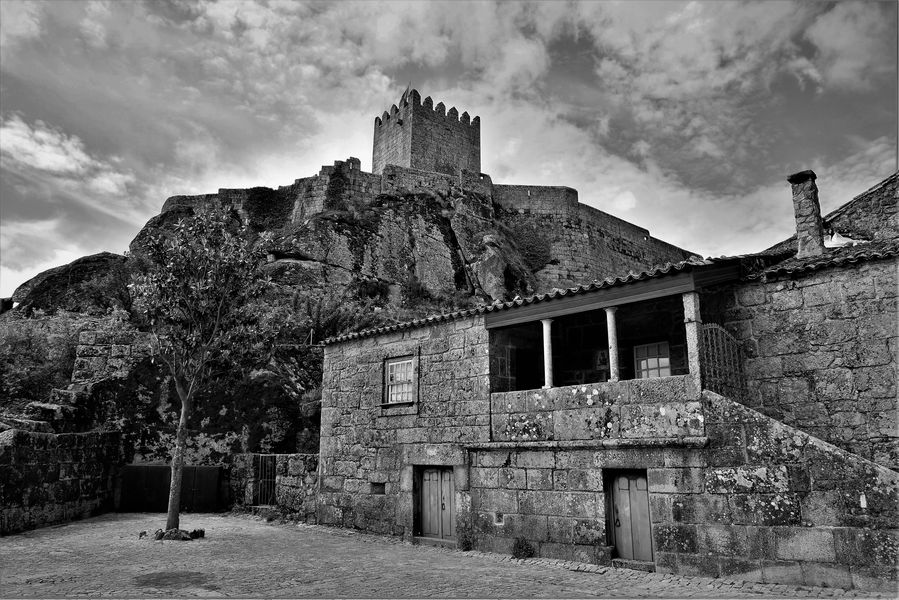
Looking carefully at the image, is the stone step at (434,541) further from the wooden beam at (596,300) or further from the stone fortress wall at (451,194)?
the stone fortress wall at (451,194)

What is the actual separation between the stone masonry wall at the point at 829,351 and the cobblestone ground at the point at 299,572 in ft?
8.35

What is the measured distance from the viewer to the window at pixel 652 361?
11.2m

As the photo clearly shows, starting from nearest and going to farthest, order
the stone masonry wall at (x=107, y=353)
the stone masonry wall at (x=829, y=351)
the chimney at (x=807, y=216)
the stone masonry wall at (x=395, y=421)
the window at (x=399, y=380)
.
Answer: the stone masonry wall at (x=829, y=351) → the chimney at (x=807, y=216) → the stone masonry wall at (x=395, y=421) → the window at (x=399, y=380) → the stone masonry wall at (x=107, y=353)

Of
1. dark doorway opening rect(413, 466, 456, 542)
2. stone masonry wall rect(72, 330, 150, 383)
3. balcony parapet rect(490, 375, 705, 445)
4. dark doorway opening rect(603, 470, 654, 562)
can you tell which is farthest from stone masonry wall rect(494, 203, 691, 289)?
dark doorway opening rect(603, 470, 654, 562)

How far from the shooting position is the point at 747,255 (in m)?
10.2

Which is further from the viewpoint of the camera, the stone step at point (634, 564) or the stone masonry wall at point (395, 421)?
the stone masonry wall at point (395, 421)

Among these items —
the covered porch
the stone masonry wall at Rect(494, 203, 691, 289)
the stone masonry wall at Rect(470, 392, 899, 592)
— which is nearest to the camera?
A: the stone masonry wall at Rect(470, 392, 899, 592)

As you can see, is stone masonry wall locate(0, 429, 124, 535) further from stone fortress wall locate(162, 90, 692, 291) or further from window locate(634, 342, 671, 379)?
stone fortress wall locate(162, 90, 692, 291)

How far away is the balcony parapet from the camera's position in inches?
353

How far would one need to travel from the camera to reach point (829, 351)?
356 inches

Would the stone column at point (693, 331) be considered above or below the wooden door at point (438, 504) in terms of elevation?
above

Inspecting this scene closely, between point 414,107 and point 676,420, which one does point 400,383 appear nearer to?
point 676,420

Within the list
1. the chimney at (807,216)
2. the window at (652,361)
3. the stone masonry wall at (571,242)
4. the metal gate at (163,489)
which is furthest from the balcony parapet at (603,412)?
the stone masonry wall at (571,242)

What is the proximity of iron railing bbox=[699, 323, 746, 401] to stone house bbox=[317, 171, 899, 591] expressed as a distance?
0.03m
